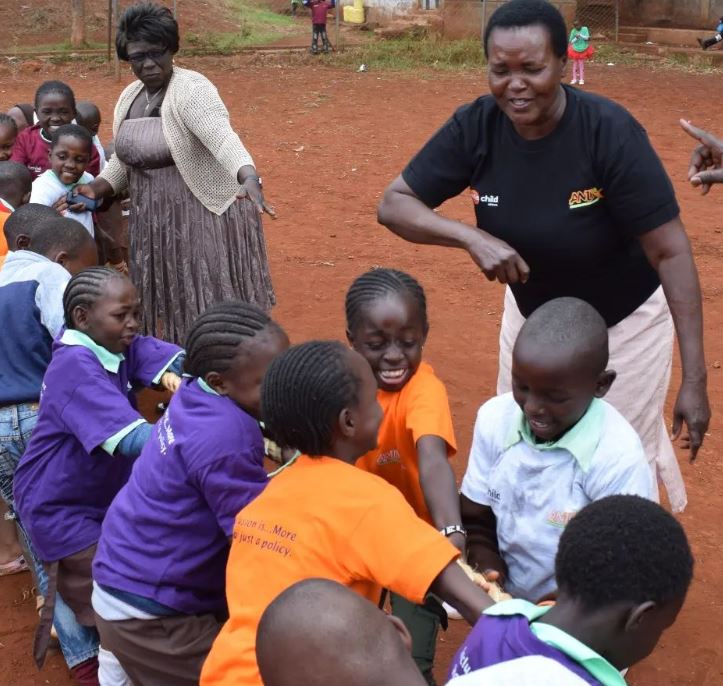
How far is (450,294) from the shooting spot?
7.11 m

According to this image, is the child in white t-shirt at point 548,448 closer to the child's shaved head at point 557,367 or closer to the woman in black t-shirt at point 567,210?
the child's shaved head at point 557,367

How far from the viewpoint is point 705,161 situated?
3578 mm

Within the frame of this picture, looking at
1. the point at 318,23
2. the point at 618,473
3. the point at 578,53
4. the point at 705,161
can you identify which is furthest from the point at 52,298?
the point at 318,23

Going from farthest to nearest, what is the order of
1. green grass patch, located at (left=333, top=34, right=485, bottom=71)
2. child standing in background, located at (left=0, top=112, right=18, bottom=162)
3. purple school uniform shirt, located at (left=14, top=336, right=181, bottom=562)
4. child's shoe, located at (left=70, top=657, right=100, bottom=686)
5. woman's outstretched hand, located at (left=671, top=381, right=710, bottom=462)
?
green grass patch, located at (left=333, top=34, right=485, bottom=71) → child standing in background, located at (left=0, top=112, right=18, bottom=162) → child's shoe, located at (left=70, top=657, right=100, bottom=686) → purple school uniform shirt, located at (left=14, top=336, right=181, bottom=562) → woman's outstretched hand, located at (left=671, top=381, right=710, bottom=462)

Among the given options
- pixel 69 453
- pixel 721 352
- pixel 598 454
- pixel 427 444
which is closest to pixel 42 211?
pixel 69 453

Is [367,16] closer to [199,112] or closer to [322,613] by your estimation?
[199,112]

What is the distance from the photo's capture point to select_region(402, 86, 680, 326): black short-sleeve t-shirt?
9.25 ft

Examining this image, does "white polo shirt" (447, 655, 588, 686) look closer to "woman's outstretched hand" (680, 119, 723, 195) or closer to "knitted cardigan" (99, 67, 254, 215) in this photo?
"woman's outstretched hand" (680, 119, 723, 195)

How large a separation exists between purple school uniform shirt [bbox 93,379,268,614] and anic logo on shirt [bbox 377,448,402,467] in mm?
497

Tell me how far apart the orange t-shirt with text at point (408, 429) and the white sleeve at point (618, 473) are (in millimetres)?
542

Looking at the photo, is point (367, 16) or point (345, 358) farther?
point (367, 16)

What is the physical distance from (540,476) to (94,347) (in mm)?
1576

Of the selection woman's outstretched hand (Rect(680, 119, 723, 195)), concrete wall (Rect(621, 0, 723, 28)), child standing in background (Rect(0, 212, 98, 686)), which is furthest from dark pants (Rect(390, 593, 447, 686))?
concrete wall (Rect(621, 0, 723, 28))

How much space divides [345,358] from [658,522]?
80 centimetres
